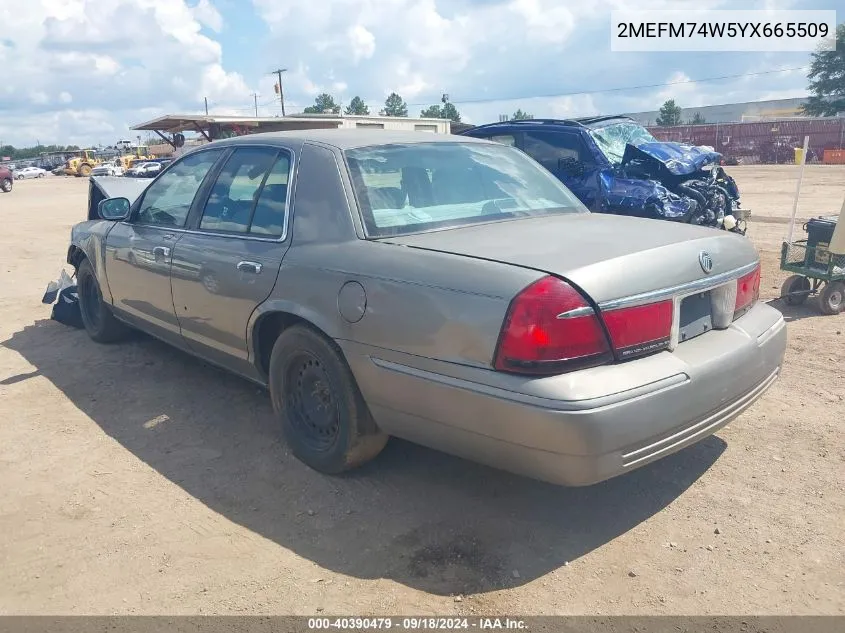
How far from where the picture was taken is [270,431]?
4066mm

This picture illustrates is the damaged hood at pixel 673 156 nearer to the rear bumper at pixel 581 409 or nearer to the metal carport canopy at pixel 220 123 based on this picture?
the rear bumper at pixel 581 409

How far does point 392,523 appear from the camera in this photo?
3082 mm

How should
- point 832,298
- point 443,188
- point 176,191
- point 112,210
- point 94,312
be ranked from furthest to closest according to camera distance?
point 832,298 < point 94,312 < point 112,210 < point 176,191 < point 443,188

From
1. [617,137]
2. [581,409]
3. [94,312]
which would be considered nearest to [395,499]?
[581,409]

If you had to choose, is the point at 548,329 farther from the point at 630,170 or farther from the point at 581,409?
the point at 630,170

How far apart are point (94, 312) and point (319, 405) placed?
330cm

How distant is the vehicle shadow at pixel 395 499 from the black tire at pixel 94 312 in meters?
1.23

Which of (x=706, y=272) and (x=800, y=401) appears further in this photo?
(x=800, y=401)

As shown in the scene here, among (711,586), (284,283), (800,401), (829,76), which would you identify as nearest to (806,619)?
(711,586)

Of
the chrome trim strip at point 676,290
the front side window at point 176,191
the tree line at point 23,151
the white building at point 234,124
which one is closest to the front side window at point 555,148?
the front side window at point 176,191

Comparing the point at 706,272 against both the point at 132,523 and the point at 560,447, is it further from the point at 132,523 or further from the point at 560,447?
the point at 132,523

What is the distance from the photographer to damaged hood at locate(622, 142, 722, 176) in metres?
8.88

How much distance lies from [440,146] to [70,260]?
386 cm

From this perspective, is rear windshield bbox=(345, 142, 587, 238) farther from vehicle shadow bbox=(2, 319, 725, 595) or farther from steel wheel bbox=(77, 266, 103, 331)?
steel wheel bbox=(77, 266, 103, 331)
